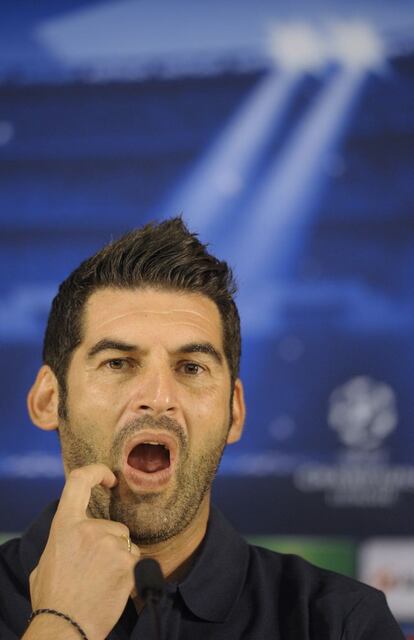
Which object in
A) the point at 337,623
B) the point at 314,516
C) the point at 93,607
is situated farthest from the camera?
the point at 314,516

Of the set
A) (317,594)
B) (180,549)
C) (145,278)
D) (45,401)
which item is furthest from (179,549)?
(145,278)

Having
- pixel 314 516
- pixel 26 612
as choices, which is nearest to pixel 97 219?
pixel 314 516

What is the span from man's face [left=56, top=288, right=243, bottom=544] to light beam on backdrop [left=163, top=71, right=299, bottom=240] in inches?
40.7

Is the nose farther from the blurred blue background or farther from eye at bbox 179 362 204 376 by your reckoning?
the blurred blue background

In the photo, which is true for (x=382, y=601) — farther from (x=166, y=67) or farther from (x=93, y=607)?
(x=166, y=67)

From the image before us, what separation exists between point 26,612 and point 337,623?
51cm

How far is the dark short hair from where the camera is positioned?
1842 mm

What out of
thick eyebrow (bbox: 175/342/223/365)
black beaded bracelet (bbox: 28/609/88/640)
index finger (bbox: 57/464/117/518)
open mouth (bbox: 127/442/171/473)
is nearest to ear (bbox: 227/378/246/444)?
thick eyebrow (bbox: 175/342/223/365)

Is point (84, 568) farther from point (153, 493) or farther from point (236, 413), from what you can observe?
point (236, 413)

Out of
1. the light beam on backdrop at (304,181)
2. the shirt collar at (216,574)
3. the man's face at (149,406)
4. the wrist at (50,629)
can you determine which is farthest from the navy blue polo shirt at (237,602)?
the light beam on backdrop at (304,181)

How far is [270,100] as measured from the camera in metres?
2.87

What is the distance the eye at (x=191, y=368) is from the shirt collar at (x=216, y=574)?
0.28 m

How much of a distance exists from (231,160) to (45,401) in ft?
3.92

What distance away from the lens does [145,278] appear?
6.06ft
